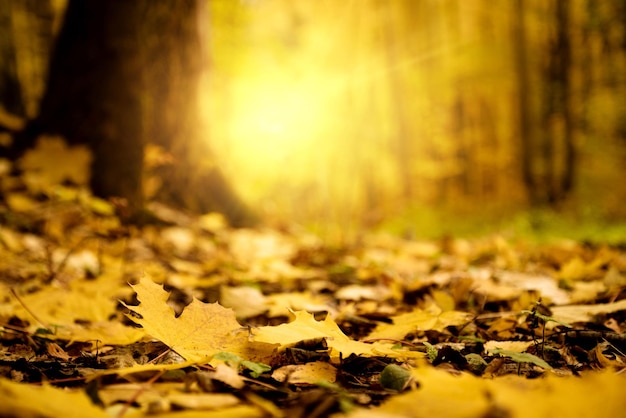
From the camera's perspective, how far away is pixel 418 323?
1135 mm

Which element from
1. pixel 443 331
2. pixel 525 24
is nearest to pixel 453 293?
pixel 443 331

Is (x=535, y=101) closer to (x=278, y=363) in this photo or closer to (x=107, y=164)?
(x=107, y=164)

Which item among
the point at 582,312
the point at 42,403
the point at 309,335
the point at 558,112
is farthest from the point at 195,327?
the point at 558,112

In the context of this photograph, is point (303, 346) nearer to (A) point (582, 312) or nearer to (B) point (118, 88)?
(A) point (582, 312)

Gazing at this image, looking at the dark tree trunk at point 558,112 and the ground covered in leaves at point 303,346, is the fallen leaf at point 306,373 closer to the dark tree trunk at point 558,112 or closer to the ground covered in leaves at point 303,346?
the ground covered in leaves at point 303,346

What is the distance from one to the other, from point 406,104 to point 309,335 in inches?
703

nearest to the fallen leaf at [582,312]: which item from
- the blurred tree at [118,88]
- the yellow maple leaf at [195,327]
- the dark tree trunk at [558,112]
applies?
the yellow maple leaf at [195,327]

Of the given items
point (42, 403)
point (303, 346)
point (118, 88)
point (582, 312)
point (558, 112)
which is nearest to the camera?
point (42, 403)

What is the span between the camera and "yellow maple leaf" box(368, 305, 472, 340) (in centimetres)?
114

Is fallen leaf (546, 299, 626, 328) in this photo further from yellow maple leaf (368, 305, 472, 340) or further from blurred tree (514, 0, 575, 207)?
blurred tree (514, 0, 575, 207)

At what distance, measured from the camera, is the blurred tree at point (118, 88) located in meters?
3.54

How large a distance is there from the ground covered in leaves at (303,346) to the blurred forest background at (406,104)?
8.53 feet

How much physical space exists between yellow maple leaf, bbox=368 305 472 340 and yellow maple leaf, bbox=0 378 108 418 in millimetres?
701

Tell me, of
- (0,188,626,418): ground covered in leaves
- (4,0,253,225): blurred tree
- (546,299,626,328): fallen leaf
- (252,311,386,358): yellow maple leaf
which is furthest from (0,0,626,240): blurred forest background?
(252,311,386,358): yellow maple leaf
